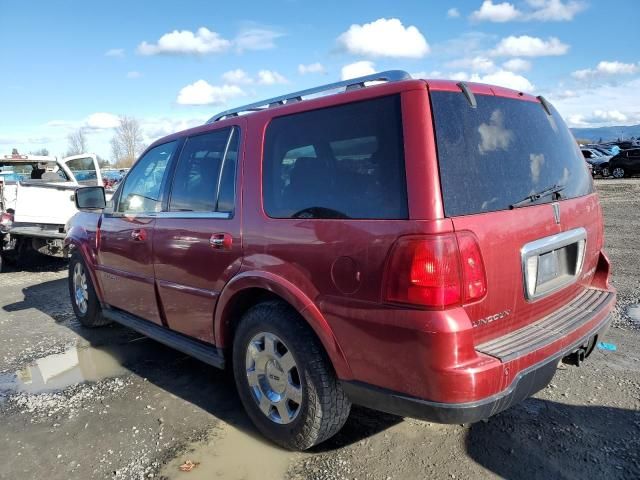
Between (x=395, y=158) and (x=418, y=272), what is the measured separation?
0.53 m

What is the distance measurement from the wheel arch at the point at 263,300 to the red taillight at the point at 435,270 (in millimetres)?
467

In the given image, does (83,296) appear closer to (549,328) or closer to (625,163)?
(549,328)

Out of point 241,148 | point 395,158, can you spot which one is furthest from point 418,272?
point 241,148

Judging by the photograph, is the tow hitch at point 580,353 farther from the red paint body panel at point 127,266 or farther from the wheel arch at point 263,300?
the red paint body panel at point 127,266

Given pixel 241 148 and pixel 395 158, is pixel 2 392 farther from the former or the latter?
pixel 395 158

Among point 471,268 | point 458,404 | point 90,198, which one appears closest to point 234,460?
point 458,404

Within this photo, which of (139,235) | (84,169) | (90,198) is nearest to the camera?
(139,235)

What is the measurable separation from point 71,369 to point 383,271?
334 centimetres

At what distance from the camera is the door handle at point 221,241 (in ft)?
10.1

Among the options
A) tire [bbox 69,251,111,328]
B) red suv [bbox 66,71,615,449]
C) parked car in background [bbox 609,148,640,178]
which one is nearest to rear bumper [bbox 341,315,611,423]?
red suv [bbox 66,71,615,449]

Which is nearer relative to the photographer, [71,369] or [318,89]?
[318,89]

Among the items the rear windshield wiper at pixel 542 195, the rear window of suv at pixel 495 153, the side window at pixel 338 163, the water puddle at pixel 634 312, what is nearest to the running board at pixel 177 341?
the side window at pixel 338 163

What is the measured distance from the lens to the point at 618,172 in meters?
27.4

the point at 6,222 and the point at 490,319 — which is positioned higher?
the point at 6,222
